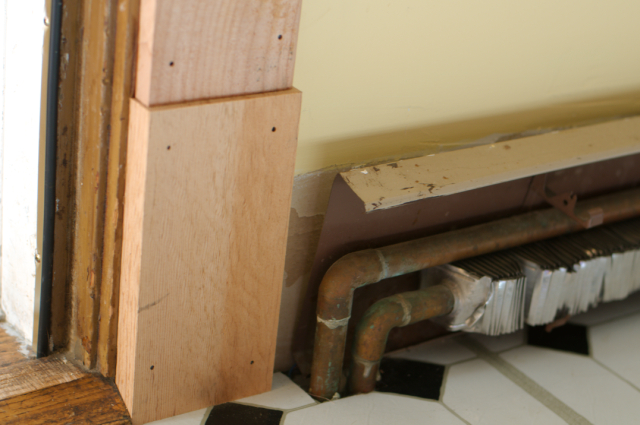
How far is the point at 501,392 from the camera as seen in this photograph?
1.35m

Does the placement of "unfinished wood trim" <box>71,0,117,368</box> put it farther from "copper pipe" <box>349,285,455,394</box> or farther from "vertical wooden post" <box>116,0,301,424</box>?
"copper pipe" <box>349,285,455,394</box>

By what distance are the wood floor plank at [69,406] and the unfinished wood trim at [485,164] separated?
0.58 meters

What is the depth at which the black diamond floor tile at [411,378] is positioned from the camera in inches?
52.6

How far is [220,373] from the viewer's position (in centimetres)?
119

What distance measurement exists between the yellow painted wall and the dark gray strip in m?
0.50

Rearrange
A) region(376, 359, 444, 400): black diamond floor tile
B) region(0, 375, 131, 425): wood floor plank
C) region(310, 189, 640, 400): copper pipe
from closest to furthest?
region(0, 375, 131, 425): wood floor plank
region(310, 189, 640, 400): copper pipe
region(376, 359, 444, 400): black diamond floor tile

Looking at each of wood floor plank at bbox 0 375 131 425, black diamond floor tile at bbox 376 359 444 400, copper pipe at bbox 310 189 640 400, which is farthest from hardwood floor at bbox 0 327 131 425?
black diamond floor tile at bbox 376 359 444 400

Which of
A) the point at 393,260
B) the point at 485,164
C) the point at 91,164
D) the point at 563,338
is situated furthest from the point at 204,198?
the point at 563,338

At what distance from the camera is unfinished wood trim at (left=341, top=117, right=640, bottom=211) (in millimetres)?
1145

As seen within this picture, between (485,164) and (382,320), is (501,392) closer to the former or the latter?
(382,320)

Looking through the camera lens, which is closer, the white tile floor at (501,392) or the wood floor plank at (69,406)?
the wood floor plank at (69,406)

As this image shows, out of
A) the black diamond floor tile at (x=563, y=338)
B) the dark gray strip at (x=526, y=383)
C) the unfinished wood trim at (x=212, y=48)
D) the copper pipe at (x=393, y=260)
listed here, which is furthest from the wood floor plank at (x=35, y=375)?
the black diamond floor tile at (x=563, y=338)

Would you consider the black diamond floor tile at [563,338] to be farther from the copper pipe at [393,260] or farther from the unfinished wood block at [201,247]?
the unfinished wood block at [201,247]

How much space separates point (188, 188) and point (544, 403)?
0.88 metres
